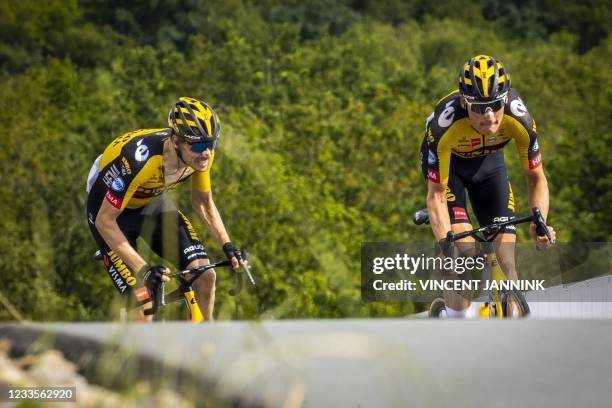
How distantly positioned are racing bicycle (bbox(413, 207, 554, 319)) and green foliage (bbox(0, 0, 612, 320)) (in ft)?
4.04

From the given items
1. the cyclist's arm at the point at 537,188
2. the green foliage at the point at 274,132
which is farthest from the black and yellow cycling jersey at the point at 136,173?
the cyclist's arm at the point at 537,188

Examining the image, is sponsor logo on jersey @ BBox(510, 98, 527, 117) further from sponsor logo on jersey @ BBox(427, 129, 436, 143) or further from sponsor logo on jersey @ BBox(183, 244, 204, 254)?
sponsor logo on jersey @ BBox(183, 244, 204, 254)

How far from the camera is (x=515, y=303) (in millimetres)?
8547

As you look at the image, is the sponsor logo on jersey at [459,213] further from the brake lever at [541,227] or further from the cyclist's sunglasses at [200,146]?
the cyclist's sunglasses at [200,146]

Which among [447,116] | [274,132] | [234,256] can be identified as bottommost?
[234,256]

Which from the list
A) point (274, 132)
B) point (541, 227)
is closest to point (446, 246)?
point (541, 227)

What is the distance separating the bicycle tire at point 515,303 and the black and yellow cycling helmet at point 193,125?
2.35 m

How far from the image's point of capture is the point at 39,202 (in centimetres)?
4688

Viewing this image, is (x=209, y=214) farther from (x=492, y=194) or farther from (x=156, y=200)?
(x=492, y=194)

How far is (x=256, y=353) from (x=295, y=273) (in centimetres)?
3291

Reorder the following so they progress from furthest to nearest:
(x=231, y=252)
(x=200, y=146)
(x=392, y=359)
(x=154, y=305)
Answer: (x=231, y=252) → (x=200, y=146) → (x=154, y=305) → (x=392, y=359)

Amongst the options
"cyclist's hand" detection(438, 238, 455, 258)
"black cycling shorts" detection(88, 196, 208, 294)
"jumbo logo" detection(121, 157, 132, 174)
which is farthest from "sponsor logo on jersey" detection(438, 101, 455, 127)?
"jumbo logo" detection(121, 157, 132, 174)

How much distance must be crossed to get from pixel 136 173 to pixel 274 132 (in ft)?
135

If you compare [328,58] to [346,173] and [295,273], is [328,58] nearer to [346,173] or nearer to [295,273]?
[346,173]
